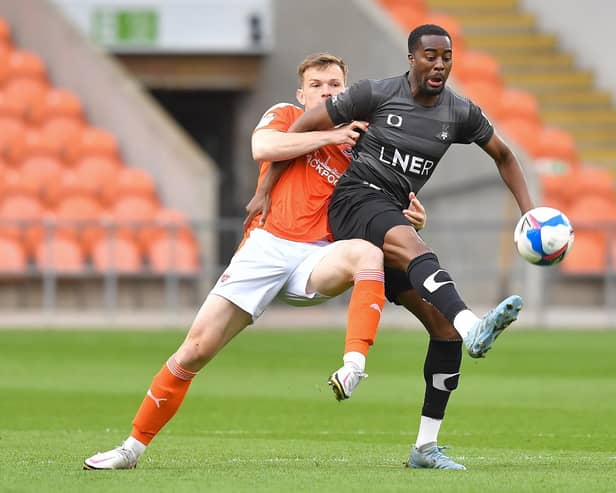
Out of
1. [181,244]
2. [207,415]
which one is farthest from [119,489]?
[181,244]

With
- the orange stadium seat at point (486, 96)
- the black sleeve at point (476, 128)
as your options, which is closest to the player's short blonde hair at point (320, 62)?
the black sleeve at point (476, 128)

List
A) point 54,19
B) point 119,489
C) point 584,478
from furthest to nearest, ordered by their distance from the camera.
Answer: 1. point 54,19
2. point 584,478
3. point 119,489

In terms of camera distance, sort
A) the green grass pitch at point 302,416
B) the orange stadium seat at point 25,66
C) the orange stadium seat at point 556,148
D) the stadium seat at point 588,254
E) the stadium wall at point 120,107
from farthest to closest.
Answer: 1. the orange stadium seat at point 556,148
2. the orange stadium seat at point 25,66
3. the stadium wall at point 120,107
4. the stadium seat at point 588,254
5. the green grass pitch at point 302,416

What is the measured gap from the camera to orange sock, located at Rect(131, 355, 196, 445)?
7156mm

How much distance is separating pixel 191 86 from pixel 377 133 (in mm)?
17564

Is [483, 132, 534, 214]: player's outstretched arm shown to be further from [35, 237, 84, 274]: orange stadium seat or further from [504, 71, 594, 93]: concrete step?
[504, 71, 594, 93]: concrete step

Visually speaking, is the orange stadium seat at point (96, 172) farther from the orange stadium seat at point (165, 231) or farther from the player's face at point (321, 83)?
the player's face at point (321, 83)

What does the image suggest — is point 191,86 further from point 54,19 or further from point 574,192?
point 574,192

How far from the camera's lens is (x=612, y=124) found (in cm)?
2623

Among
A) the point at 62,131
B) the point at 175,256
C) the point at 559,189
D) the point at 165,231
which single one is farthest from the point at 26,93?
the point at 559,189

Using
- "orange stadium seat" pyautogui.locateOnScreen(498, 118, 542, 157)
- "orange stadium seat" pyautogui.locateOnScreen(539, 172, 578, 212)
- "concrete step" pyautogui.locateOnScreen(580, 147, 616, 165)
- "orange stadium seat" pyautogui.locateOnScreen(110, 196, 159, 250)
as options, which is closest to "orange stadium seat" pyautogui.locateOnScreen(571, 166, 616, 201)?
"orange stadium seat" pyautogui.locateOnScreen(539, 172, 578, 212)

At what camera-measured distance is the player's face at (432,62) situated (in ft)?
22.6

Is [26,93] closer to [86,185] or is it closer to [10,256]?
[86,185]

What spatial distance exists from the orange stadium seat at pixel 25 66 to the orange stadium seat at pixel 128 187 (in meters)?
2.73
